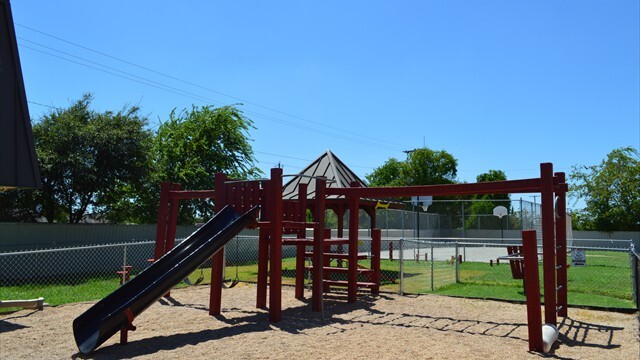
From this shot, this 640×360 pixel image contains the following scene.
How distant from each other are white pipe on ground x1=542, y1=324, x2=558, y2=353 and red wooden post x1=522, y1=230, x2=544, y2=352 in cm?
6

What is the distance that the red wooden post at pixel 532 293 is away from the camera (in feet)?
21.6

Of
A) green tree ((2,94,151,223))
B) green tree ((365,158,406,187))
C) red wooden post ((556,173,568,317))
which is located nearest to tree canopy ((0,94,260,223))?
green tree ((2,94,151,223))

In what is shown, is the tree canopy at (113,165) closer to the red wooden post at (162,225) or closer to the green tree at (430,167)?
the red wooden post at (162,225)

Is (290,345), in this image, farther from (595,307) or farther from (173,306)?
(595,307)

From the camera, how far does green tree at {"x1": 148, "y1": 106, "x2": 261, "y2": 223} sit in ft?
78.2

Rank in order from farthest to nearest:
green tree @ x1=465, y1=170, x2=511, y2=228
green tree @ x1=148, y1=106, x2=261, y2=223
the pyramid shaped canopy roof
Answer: green tree @ x1=465, y1=170, x2=511, y2=228
green tree @ x1=148, y1=106, x2=261, y2=223
the pyramid shaped canopy roof

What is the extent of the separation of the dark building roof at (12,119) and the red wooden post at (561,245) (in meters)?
9.32

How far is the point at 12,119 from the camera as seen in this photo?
340 inches

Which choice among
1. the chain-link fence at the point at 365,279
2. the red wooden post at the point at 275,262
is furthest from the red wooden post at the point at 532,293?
the red wooden post at the point at 275,262

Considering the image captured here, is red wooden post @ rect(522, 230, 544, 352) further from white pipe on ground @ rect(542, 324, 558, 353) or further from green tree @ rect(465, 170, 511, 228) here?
green tree @ rect(465, 170, 511, 228)

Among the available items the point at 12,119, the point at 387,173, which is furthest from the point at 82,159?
the point at 387,173

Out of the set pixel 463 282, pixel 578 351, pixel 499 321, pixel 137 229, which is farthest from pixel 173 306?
pixel 137 229

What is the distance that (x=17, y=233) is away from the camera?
51.1 feet

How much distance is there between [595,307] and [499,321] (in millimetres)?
2537
